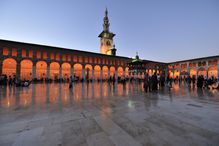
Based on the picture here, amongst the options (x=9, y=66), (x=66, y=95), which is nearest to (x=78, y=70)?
(x=9, y=66)

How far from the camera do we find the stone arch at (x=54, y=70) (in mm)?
29797

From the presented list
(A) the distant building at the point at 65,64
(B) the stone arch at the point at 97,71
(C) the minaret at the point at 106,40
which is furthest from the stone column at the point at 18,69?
(C) the minaret at the point at 106,40

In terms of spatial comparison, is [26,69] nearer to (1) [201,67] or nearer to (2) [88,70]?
(2) [88,70]

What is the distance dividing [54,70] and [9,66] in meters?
9.80

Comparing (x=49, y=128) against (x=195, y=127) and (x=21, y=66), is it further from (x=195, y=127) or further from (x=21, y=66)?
(x=21, y=66)

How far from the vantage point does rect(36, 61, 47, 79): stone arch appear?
2772 cm

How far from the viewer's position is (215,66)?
38.6 meters

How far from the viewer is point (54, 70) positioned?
1192 inches

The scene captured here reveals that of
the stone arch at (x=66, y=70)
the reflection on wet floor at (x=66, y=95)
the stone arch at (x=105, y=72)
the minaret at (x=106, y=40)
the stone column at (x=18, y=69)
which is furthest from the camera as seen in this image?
the minaret at (x=106, y=40)

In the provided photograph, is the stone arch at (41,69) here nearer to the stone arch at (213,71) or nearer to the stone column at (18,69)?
the stone column at (18,69)

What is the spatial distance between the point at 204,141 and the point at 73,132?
279 cm

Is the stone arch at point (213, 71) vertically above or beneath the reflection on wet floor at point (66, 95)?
above

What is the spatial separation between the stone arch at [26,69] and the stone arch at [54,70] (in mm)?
4972

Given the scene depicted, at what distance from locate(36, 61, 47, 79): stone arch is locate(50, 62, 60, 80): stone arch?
1.77m
